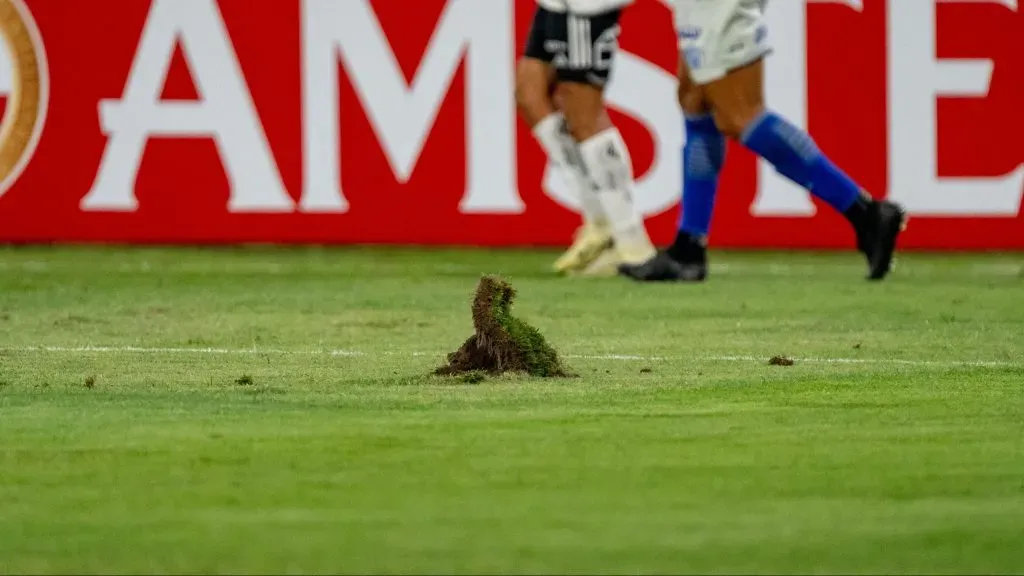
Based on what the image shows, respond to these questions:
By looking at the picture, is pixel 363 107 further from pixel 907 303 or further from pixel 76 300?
pixel 907 303

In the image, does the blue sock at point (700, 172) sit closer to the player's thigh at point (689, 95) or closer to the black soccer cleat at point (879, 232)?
the player's thigh at point (689, 95)

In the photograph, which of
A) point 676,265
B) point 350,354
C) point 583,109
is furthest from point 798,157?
point 350,354

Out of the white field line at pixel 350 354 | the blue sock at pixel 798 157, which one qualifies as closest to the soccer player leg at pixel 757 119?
the blue sock at pixel 798 157

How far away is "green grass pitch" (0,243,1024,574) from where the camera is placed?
4.02 meters

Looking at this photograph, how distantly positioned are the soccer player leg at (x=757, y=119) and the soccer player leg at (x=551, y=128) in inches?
29.6

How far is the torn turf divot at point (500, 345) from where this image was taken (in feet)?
21.0

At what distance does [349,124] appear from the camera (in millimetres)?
11789

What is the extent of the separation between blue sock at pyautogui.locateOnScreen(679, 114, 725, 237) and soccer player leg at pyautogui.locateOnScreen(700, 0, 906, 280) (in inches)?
10.9

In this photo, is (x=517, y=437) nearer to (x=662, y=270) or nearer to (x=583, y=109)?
(x=662, y=270)

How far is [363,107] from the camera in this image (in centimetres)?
1179

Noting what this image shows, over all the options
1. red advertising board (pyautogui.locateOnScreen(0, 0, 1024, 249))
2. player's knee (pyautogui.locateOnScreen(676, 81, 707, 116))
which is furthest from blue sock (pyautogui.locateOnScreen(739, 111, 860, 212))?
red advertising board (pyautogui.locateOnScreen(0, 0, 1024, 249))

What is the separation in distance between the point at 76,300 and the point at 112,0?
3068mm

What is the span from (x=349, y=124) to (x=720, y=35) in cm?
266

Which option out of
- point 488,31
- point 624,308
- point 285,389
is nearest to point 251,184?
point 488,31
